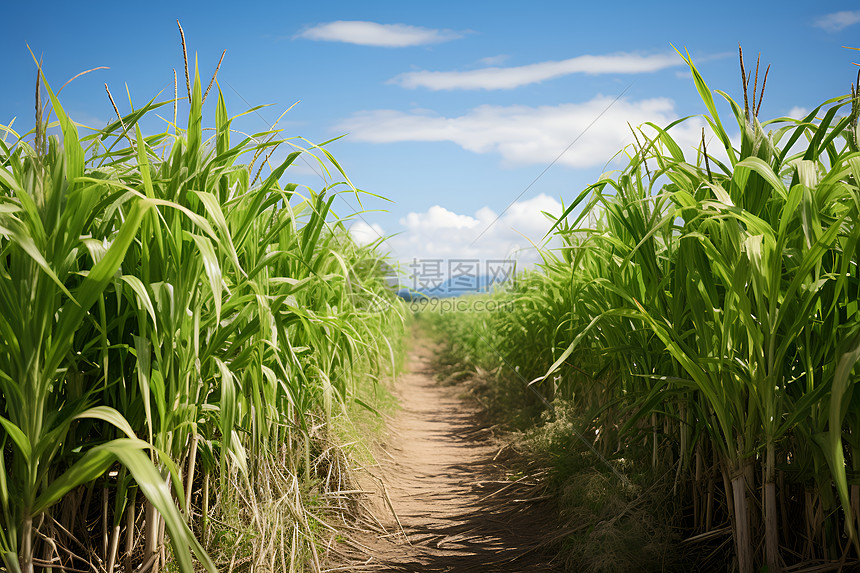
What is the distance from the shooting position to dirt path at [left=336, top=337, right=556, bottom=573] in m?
2.22

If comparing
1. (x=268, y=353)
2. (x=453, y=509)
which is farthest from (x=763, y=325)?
(x=453, y=509)

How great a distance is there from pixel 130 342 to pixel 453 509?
2091mm

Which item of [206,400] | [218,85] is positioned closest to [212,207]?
[218,85]

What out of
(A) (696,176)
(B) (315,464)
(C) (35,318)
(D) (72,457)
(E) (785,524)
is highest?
(A) (696,176)

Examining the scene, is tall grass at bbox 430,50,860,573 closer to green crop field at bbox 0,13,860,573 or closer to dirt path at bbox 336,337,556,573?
green crop field at bbox 0,13,860,573

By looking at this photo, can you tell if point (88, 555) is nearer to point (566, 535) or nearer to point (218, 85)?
point (218, 85)

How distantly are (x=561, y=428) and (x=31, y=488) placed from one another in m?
2.43

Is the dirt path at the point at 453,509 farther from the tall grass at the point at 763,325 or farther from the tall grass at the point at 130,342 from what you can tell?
the tall grass at the point at 763,325

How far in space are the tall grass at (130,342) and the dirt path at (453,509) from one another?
681mm

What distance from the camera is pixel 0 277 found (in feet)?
3.43

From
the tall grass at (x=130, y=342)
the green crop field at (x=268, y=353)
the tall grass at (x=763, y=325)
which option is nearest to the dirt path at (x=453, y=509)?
the green crop field at (x=268, y=353)

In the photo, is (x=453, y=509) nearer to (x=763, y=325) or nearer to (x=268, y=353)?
(x=268, y=353)

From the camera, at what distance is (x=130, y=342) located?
4.35 feet

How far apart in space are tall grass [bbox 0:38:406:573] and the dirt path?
68cm
